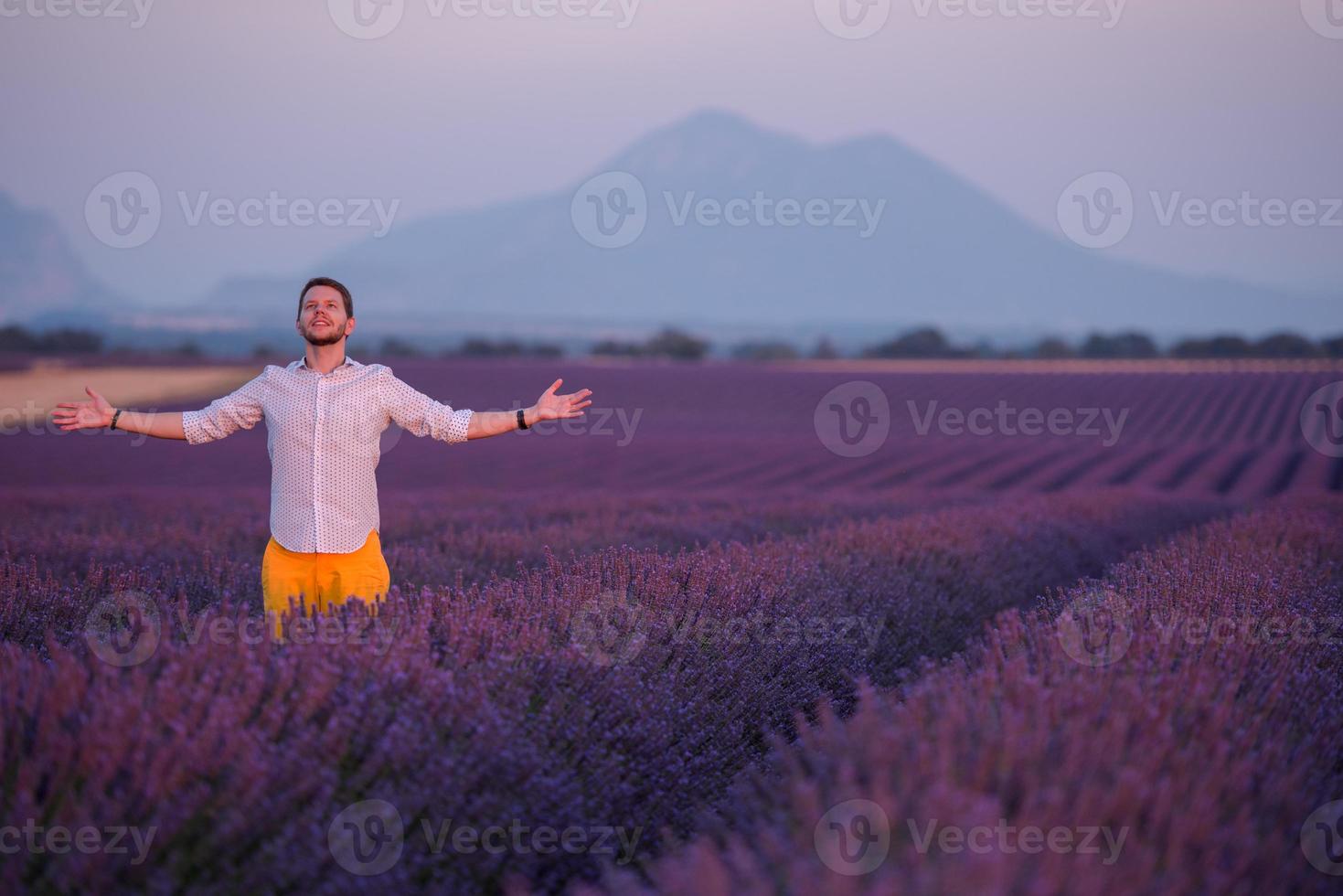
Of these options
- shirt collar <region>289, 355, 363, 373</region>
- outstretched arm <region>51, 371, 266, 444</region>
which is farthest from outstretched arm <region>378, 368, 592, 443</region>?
outstretched arm <region>51, 371, 266, 444</region>

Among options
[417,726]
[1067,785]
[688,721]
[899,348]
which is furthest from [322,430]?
[899,348]

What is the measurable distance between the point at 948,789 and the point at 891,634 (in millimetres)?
3194

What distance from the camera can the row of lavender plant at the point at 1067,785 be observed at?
1.96m

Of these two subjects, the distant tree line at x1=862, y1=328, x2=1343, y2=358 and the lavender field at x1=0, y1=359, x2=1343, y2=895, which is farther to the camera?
the distant tree line at x1=862, y1=328, x2=1343, y2=358

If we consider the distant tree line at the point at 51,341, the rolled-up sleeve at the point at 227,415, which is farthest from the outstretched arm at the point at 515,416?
the distant tree line at the point at 51,341

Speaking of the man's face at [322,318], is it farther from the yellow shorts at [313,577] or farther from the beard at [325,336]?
the yellow shorts at [313,577]

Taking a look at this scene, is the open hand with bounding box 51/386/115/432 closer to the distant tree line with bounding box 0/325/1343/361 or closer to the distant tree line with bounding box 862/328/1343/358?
the distant tree line with bounding box 0/325/1343/361

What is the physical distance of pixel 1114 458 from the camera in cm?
1756

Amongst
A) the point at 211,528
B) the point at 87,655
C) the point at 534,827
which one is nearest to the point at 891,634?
the point at 534,827

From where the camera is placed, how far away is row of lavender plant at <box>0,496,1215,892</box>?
244 cm

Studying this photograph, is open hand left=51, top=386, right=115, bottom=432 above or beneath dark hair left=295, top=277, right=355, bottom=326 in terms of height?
beneath

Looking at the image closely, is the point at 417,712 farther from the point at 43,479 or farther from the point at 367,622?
the point at 43,479

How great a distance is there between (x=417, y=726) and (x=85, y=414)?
202cm

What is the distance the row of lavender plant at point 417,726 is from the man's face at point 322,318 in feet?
3.35
